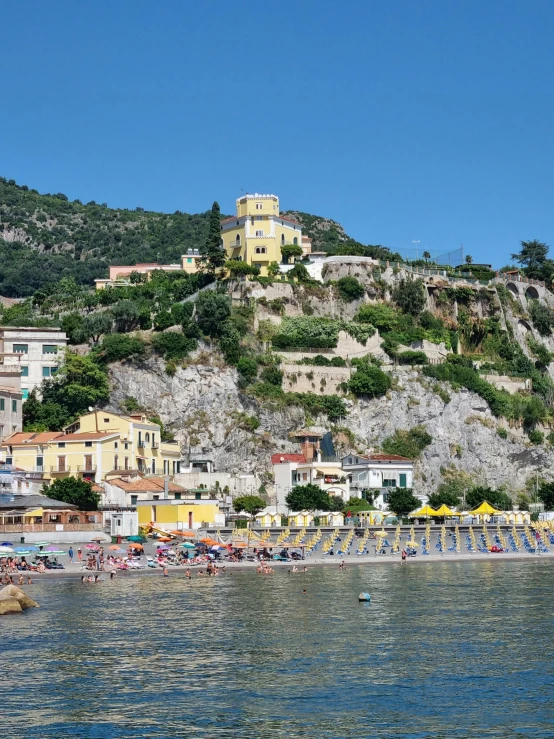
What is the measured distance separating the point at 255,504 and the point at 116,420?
461 inches

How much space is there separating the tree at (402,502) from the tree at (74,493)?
2229 cm

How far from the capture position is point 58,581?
57.1m

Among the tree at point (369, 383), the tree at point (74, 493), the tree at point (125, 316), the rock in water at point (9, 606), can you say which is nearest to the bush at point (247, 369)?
the tree at point (369, 383)

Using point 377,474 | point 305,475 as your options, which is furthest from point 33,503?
point 377,474

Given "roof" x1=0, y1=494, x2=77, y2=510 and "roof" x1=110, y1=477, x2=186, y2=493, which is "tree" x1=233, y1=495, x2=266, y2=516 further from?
"roof" x1=0, y1=494, x2=77, y2=510

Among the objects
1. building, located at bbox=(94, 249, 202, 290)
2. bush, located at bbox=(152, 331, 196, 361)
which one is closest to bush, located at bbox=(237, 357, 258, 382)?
bush, located at bbox=(152, 331, 196, 361)

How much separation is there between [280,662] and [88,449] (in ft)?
151

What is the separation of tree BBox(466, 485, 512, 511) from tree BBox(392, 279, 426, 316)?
22.4 metres

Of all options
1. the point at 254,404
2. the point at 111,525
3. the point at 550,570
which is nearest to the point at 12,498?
the point at 111,525

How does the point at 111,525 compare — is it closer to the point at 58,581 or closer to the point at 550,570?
the point at 58,581

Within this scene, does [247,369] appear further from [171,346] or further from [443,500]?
[443,500]

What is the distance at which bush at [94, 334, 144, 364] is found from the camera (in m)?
88.3

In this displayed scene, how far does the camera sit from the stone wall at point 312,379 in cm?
9250

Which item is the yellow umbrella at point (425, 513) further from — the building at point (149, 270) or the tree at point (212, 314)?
the building at point (149, 270)
